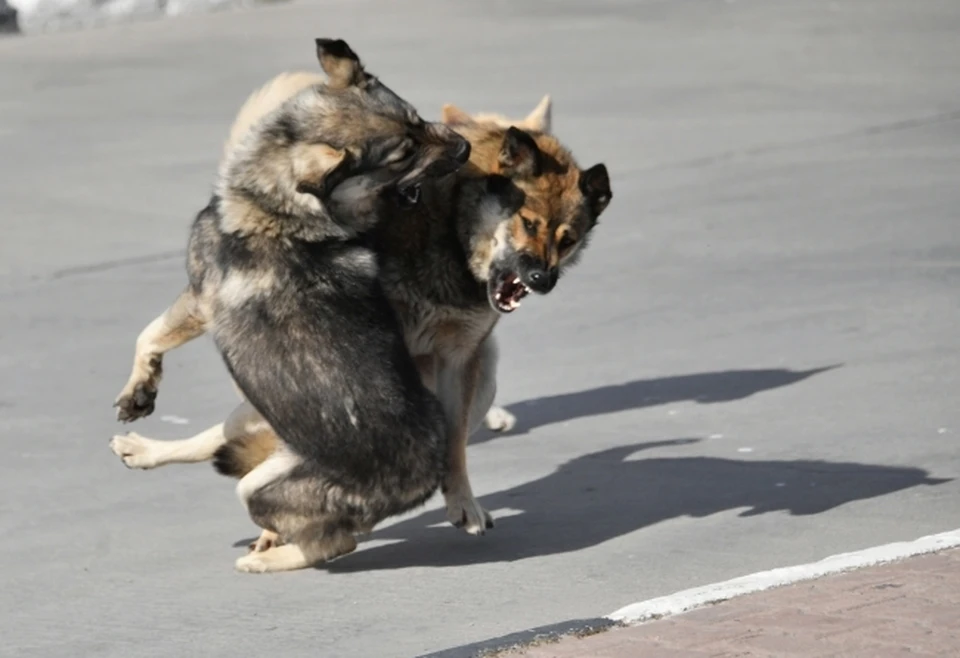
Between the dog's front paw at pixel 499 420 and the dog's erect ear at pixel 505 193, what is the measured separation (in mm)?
1747

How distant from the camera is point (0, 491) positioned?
791cm

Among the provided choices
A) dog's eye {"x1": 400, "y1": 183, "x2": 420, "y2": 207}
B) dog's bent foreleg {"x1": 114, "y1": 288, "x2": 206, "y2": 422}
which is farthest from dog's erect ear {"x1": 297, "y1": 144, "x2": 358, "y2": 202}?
dog's bent foreleg {"x1": 114, "y1": 288, "x2": 206, "y2": 422}

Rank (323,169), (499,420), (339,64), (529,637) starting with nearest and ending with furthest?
(529,637)
(323,169)
(339,64)
(499,420)

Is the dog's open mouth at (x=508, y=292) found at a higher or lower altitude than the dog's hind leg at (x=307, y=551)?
higher

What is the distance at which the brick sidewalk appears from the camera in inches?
217

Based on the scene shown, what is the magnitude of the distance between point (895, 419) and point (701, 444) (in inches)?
34.3

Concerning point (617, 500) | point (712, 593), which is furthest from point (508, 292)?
point (712, 593)

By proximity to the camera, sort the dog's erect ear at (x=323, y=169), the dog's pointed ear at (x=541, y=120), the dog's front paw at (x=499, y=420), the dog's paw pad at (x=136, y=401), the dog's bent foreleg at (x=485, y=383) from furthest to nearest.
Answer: the dog's front paw at (x=499, y=420) < the dog's pointed ear at (x=541, y=120) < the dog's bent foreleg at (x=485, y=383) < the dog's paw pad at (x=136, y=401) < the dog's erect ear at (x=323, y=169)

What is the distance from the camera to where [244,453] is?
6988mm

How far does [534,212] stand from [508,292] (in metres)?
0.31

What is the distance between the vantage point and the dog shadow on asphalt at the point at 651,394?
9.00m

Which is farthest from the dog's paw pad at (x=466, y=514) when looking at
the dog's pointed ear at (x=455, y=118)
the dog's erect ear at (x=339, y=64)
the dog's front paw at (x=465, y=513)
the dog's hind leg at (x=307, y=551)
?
the dog's erect ear at (x=339, y=64)

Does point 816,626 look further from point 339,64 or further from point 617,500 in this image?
point 339,64

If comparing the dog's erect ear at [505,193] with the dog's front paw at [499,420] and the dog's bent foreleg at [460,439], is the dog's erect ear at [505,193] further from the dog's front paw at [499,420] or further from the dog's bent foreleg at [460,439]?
the dog's front paw at [499,420]
